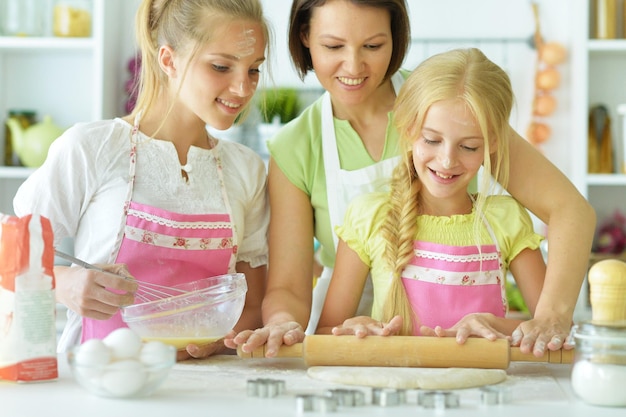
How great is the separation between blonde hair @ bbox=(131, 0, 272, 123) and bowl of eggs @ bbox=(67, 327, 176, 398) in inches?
26.7

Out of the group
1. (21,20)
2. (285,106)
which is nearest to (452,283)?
(285,106)

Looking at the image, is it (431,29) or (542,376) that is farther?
(431,29)

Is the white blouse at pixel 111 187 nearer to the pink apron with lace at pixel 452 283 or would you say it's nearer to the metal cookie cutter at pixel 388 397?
the pink apron with lace at pixel 452 283

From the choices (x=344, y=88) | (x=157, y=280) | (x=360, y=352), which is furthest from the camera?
(x=344, y=88)

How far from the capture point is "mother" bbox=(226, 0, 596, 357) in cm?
164

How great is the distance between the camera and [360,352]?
1328 mm

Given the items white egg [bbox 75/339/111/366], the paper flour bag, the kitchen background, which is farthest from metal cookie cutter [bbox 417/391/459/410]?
the kitchen background

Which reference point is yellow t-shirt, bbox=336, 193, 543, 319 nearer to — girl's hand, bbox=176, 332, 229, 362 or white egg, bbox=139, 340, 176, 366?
girl's hand, bbox=176, 332, 229, 362

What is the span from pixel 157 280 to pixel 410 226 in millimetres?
460

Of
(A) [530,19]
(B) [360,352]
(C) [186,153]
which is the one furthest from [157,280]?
(A) [530,19]

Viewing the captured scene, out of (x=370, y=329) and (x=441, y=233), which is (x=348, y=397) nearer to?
(x=370, y=329)

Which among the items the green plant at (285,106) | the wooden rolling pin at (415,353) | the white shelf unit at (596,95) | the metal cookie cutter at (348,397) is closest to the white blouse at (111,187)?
the wooden rolling pin at (415,353)

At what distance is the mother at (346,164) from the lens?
1640 millimetres

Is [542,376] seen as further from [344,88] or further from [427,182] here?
[344,88]
